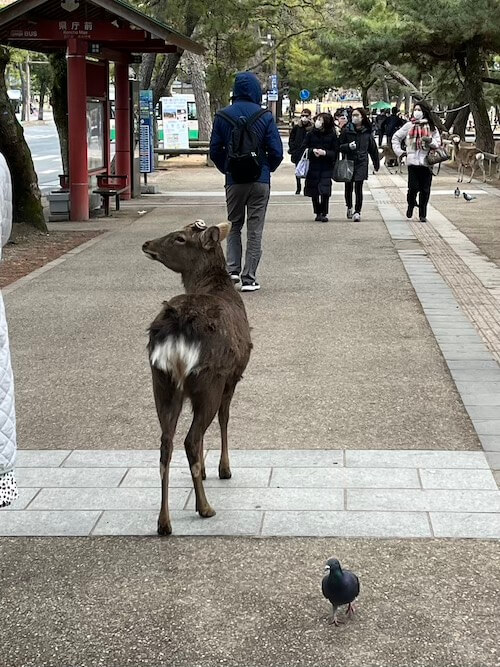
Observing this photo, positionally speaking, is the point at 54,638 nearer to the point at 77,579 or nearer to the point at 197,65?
the point at 77,579

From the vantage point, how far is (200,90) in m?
36.0

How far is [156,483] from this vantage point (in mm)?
4629

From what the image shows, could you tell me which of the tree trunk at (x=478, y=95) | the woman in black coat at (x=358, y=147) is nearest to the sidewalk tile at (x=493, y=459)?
the woman in black coat at (x=358, y=147)

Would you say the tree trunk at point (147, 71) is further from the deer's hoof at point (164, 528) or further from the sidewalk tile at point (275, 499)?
the deer's hoof at point (164, 528)

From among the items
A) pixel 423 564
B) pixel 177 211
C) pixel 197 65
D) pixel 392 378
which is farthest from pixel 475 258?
pixel 197 65

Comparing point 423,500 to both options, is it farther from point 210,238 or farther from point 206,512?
point 210,238

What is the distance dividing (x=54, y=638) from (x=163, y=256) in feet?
6.69

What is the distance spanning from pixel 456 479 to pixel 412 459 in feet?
1.10

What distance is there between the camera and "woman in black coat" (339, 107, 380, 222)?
593 inches

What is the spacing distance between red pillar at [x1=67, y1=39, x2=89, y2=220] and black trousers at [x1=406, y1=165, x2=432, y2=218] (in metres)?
5.33

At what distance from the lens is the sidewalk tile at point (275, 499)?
4.30 meters

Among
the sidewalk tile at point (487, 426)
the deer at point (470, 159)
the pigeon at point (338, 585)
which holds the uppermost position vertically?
the pigeon at point (338, 585)

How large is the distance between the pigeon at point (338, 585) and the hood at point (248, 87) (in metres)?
6.63

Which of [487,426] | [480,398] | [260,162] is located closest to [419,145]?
[260,162]
